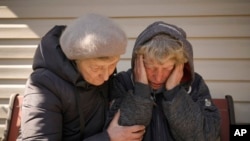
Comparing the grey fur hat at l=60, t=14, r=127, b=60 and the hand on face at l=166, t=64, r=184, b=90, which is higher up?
the grey fur hat at l=60, t=14, r=127, b=60

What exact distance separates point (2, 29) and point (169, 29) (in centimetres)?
174

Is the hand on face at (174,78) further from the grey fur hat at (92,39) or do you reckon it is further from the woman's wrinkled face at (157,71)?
the grey fur hat at (92,39)

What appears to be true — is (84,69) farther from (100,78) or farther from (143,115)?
(143,115)

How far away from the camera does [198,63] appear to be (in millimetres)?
2873

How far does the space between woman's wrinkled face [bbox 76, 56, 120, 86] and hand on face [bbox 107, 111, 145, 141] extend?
269 mm

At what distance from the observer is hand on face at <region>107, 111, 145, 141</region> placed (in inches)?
73.1

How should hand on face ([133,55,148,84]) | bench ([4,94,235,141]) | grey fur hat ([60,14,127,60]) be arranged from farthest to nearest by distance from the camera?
1. bench ([4,94,235,141])
2. hand on face ([133,55,148,84])
3. grey fur hat ([60,14,127,60])

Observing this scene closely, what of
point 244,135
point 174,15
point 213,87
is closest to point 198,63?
point 213,87

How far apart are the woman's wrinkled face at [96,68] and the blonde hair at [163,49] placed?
0.80 ft

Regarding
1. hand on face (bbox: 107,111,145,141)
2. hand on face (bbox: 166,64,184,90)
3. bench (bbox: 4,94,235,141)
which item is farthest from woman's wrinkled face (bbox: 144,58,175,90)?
bench (bbox: 4,94,235,141)

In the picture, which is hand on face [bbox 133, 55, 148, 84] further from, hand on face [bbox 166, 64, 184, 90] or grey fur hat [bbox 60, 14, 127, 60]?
grey fur hat [bbox 60, 14, 127, 60]

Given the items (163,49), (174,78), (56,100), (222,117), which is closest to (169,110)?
(174,78)

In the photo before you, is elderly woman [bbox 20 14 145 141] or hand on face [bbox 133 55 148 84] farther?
hand on face [bbox 133 55 148 84]

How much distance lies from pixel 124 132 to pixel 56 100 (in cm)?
41
